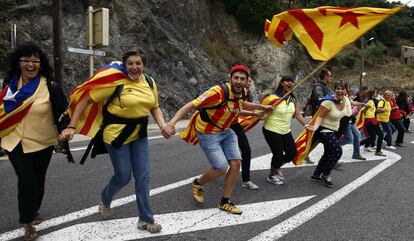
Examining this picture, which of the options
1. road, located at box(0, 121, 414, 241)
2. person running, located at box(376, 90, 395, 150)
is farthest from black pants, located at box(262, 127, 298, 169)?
person running, located at box(376, 90, 395, 150)

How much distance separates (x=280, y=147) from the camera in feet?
18.8

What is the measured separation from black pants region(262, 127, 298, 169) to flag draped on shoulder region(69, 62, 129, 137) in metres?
2.82

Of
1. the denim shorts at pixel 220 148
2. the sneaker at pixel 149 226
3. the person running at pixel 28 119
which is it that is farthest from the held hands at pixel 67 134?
the denim shorts at pixel 220 148

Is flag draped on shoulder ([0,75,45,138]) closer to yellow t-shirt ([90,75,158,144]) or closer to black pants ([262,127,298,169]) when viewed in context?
yellow t-shirt ([90,75,158,144])

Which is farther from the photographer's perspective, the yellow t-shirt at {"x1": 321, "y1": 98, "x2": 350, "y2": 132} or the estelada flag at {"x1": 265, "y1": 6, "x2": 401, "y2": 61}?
the yellow t-shirt at {"x1": 321, "y1": 98, "x2": 350, "y2": 132}

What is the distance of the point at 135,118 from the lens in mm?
3648

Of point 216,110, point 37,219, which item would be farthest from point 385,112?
point 37,219

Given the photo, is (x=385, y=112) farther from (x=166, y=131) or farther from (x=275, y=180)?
(x=166, y=131)

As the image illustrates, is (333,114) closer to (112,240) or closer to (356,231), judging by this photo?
(356,231)

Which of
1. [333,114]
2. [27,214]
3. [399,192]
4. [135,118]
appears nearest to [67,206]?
[27,214]

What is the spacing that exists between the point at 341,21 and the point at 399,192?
2.61m

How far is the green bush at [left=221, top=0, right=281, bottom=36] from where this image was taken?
3017 cm

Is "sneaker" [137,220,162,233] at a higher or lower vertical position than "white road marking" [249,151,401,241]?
higher

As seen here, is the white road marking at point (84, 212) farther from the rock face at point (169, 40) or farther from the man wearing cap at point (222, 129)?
the rock face at point (169, 40)
